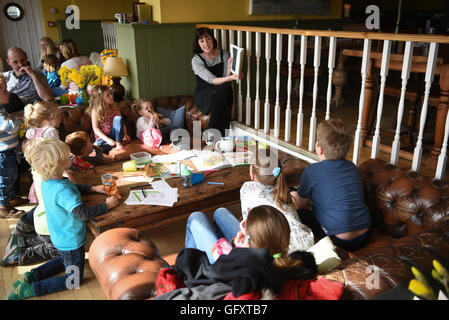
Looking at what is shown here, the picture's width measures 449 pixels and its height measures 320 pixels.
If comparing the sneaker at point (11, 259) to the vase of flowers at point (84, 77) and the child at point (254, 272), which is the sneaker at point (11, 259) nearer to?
the child at point (254, 272)

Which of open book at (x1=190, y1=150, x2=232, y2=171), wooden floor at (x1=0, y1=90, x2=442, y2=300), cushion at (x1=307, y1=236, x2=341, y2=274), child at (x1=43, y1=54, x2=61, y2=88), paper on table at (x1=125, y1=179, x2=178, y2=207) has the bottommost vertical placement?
wooden floor at (x1=0, y1=90, x2=442, y2=300)

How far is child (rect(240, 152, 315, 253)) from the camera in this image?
2051 mm

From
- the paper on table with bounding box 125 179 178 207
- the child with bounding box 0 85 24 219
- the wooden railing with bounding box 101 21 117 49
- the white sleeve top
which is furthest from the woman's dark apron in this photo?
the wooden railing with bounding box 101 21 117 49

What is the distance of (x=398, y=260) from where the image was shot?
153 centimetres

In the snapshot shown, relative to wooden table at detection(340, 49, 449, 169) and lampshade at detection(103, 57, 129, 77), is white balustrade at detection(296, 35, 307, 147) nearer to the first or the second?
wooden table at detection(340, 49, 449, 169)

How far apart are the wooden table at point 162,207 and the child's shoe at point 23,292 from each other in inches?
19.4

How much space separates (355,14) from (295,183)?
19.4 ft

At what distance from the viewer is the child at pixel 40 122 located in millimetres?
3100

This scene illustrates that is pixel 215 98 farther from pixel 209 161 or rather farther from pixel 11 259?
pixel 11 259

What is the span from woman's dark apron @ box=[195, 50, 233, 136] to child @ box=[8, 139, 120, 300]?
1.93m

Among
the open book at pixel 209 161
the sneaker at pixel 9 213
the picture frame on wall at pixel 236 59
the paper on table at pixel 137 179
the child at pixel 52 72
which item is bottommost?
the sneaker at pixel 9 213

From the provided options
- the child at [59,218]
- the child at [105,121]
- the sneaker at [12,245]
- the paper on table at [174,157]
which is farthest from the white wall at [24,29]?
the child at [59,218]
